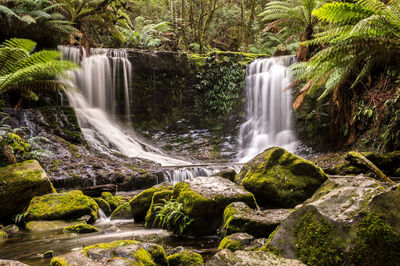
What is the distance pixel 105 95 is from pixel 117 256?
10270 millimetres

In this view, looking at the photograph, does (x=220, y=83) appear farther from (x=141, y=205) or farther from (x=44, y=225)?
(x=44, y=225)

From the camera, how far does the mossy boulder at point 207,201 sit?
3.49m

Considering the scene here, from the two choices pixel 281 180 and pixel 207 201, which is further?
pixel 281 180

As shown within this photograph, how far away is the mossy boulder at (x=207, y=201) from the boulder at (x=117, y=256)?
118 cm

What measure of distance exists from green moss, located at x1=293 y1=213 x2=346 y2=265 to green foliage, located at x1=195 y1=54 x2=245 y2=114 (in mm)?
10884

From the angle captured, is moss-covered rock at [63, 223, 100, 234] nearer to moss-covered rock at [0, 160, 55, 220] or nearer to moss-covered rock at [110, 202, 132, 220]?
moss-covered rock at [110, 202, 132, 220]

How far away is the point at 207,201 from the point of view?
3.50 metres

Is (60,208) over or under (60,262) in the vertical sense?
under

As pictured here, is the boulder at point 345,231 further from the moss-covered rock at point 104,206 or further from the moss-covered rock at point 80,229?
the moss-covered rock at point 104,206

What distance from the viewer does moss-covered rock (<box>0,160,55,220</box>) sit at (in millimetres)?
4270

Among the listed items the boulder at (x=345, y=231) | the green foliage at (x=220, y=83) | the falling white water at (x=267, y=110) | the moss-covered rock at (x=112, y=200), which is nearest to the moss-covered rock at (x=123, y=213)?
the moss-covered rock at (x=112, y=200)

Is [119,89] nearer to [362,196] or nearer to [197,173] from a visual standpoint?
[197,173]

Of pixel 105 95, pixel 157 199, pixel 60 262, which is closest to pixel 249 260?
pixel 60 262

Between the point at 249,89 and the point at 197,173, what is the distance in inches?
257
